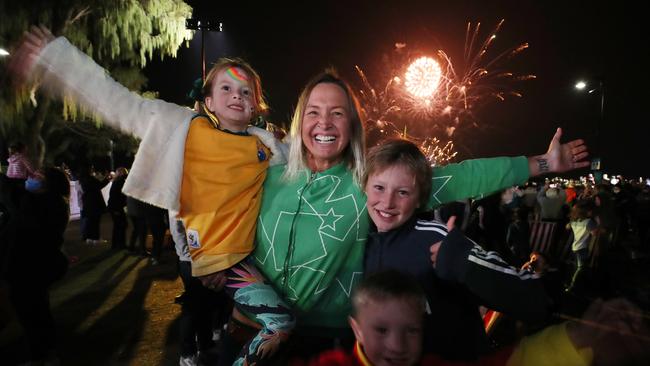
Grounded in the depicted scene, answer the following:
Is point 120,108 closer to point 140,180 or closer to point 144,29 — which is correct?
point 140,180

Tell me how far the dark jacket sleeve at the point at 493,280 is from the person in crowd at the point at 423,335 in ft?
0.37

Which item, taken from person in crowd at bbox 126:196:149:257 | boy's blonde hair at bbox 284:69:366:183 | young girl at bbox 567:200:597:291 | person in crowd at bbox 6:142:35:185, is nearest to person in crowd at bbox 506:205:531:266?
young girl at bbox 567:200:597:291

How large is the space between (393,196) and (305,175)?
49 centimetres

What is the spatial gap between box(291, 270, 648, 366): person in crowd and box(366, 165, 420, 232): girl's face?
0.31 m

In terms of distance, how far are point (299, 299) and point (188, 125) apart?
3.52 ft

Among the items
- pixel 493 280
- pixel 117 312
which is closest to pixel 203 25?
pixel 117 312

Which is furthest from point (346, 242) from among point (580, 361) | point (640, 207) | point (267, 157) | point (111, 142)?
point (111, 142)

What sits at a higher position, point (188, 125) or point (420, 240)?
point (188, 125)

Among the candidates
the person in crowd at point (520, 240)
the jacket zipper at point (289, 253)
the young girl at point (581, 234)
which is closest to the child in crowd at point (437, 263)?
the jacket zipper at point (289, 253)

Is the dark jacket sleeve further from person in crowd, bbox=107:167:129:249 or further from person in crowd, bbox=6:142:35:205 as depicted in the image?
person in crowd, bbox=107:167:129:249

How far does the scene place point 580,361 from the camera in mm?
1592

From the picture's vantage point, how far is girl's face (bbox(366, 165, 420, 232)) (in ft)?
6.90

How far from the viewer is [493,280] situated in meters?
1.73

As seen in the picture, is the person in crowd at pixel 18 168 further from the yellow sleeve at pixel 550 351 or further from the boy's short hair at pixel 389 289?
the yellow sleeve at pixel 550 351
